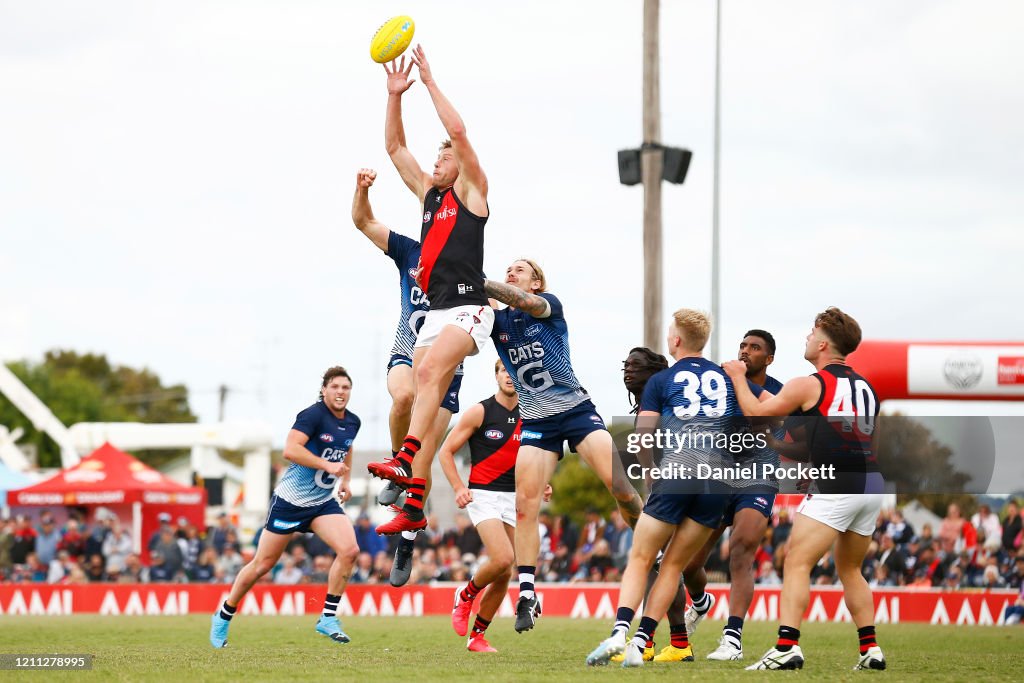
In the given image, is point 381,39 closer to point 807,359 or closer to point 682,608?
point 807,359

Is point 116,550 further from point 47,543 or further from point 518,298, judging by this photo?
point 518,298

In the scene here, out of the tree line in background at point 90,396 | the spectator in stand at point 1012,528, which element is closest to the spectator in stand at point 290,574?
the spectator in stand at point 1012,528

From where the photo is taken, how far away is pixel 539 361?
421 inches

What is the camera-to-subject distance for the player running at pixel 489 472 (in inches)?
454

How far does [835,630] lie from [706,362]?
7.88 metres

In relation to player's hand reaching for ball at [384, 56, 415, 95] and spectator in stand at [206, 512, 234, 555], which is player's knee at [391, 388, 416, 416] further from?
spectator in stand at [206, 512, 234, 555]

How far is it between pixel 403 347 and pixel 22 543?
16827 millimetres

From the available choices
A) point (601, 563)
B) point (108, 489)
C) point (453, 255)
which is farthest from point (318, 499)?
point (108, 489)

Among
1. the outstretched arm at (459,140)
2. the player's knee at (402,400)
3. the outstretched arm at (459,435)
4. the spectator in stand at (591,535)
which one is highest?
the outstretched arm at (459,140)

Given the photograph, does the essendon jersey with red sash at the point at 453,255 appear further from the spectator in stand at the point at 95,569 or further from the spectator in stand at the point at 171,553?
the spectator in stand at the point at 95,569

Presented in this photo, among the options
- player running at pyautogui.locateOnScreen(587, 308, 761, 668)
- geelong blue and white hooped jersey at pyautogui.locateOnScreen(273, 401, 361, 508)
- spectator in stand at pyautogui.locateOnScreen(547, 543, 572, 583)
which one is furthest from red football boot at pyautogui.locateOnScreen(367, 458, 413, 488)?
spectator in stand at pyautogui.locateOnScreen(547, 543, 572, 583)

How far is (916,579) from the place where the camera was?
66.9ft

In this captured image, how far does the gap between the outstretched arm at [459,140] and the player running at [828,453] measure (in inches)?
100

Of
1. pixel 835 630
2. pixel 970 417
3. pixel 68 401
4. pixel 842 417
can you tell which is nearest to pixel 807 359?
pixel 842 417
